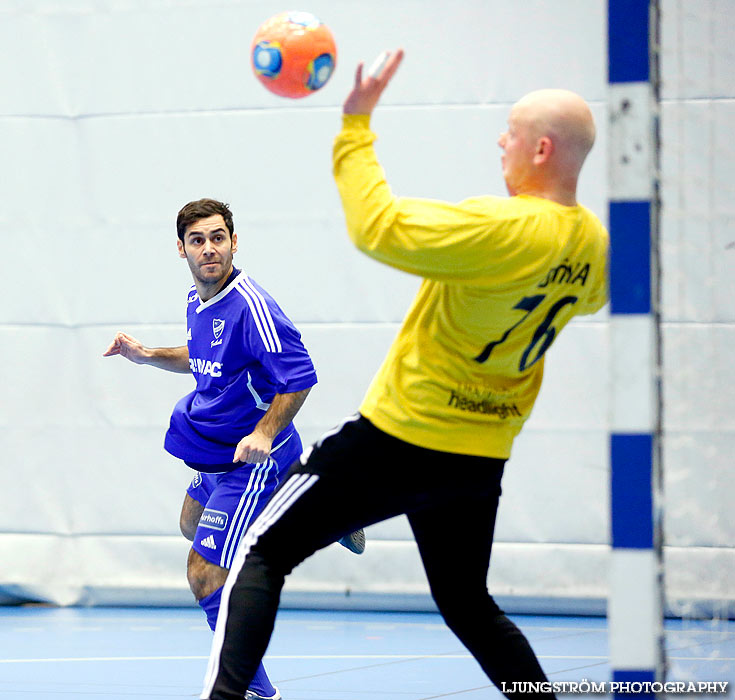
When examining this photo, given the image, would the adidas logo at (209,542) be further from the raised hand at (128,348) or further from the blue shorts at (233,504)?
the raised hand at (128,348)

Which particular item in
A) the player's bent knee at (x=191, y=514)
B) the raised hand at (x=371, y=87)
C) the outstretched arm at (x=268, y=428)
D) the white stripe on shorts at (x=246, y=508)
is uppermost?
the raised hand at (x=371, y=87)

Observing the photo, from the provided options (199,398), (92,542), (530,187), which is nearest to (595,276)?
(530,187)

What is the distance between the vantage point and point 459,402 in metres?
3.02

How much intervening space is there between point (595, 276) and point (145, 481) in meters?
4.89

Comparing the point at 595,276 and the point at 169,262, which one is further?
the point at 169,262

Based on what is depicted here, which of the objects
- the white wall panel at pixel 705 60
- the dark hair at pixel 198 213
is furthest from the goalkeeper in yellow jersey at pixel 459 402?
the white wall panel at pixel 705 60

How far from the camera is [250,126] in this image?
289 inches

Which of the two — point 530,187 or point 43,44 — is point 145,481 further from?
point 530,187

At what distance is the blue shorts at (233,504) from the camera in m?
4.45

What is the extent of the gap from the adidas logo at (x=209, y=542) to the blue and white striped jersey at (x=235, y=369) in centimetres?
33

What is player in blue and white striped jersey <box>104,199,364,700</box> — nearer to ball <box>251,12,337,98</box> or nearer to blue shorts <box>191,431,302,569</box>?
blue shorts <box>191,431,302,569</box>

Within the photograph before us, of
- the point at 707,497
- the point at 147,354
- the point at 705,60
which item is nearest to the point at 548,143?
the point at 147,354

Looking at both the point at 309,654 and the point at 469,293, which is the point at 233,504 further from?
the point at 469,293

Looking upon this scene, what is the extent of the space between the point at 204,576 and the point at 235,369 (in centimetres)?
80
